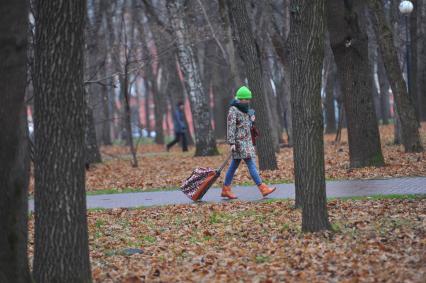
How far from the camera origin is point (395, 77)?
19.9m

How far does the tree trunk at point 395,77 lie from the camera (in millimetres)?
19500

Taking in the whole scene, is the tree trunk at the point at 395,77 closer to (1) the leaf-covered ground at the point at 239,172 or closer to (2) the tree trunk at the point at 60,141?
(1) the leaf-covered ground at the point at 239,172

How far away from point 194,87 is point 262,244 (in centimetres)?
1868

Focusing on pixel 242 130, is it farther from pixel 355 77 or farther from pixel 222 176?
pixel 222 176

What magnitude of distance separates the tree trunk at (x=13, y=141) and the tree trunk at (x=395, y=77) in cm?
1363

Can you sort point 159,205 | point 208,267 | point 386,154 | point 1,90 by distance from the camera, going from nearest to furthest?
point 1,90 → point 208,267 → point 159,205 → point 386,154

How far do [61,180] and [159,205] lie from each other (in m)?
7.09

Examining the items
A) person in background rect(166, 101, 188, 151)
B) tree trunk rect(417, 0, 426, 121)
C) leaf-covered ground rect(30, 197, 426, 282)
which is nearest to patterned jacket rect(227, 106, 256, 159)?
leaf-covered ground rect(30, 197, 426, 282)

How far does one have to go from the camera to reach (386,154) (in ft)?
70.1

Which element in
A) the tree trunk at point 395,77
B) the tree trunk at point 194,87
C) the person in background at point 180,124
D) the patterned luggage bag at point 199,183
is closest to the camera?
the patterned luggage bag at point 199,183

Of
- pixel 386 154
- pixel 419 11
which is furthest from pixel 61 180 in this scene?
pixel 419 11

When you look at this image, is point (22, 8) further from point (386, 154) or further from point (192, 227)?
point (386, 154)

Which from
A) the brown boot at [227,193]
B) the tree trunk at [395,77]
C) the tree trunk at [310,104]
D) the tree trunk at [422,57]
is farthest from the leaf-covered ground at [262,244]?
the tree trunk at [422,57]

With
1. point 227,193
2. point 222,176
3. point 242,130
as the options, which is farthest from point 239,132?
point 222,176
